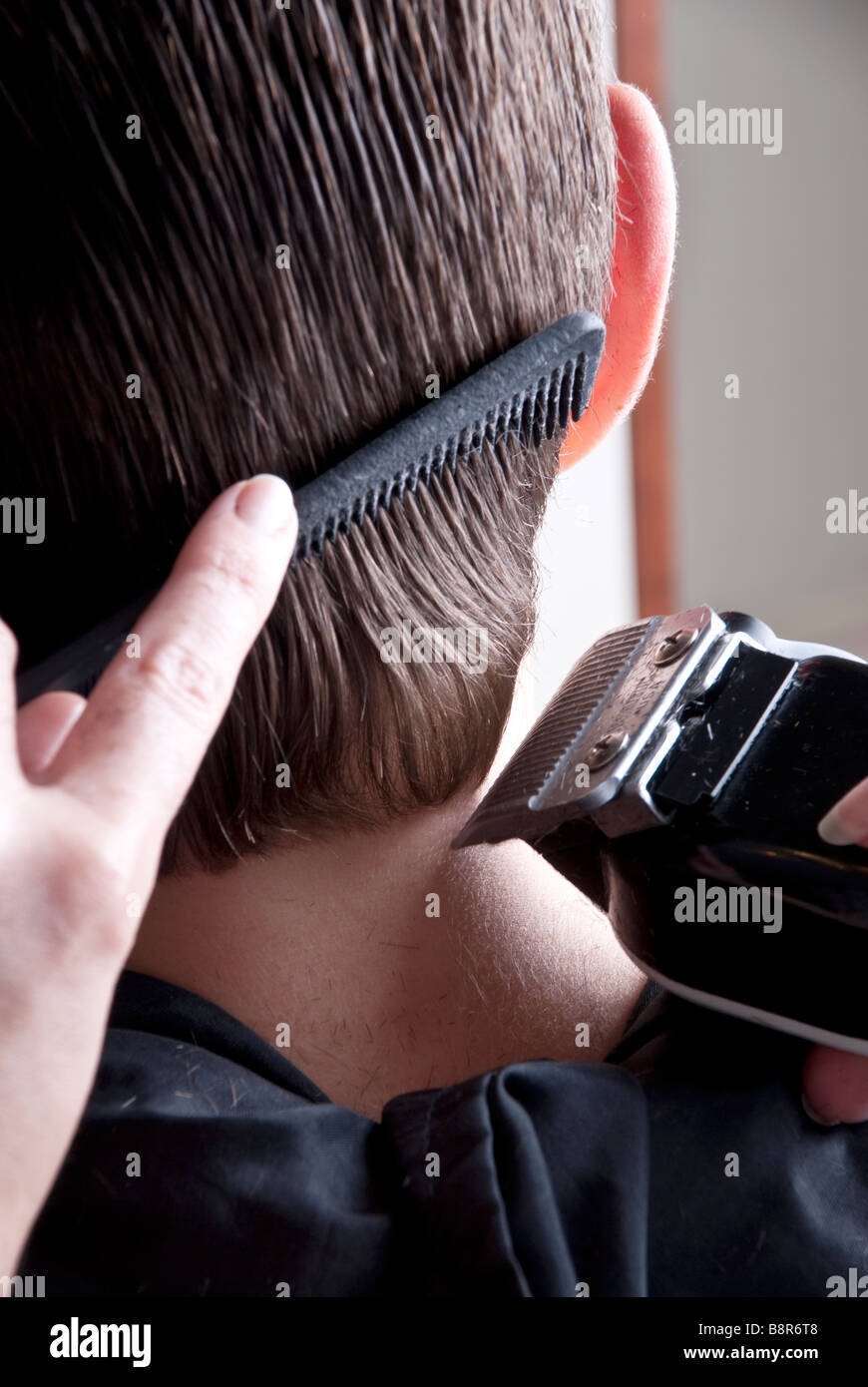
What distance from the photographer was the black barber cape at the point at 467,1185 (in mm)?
385

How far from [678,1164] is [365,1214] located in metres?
0.11

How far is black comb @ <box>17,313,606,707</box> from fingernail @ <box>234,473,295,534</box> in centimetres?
5

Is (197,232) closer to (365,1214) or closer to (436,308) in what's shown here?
(436,308)

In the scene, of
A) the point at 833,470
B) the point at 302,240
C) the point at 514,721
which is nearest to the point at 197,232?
the point at 302,240

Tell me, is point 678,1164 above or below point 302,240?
below

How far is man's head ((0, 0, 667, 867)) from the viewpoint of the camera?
38cm

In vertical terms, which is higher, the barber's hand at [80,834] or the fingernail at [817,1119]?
the barber's hand at [80,834]

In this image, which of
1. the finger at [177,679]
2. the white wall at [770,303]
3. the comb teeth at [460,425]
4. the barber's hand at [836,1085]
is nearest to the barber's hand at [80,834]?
the finger at [177,679]

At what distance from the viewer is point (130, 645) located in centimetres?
32

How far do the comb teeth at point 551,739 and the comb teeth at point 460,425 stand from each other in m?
0.09

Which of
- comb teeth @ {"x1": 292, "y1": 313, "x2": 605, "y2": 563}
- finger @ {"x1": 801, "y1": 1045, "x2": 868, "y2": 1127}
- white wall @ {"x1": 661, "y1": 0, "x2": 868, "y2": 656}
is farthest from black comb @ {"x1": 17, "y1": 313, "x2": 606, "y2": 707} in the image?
white wall @ {"x1": 661, "y1": 0, "x2": 868, "y2": 656}

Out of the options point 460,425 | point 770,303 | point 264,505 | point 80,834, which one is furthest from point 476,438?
point 770,303

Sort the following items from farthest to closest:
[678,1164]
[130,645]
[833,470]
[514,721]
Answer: [833,470], [514,721], [678,1164], [130,645]

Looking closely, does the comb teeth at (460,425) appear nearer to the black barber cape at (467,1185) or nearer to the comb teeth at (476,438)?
the comb teeth at (476,438)
